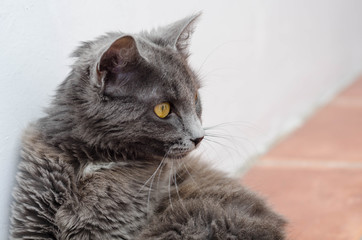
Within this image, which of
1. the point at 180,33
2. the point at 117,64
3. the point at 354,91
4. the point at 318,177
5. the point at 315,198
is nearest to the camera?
the point at 117,64

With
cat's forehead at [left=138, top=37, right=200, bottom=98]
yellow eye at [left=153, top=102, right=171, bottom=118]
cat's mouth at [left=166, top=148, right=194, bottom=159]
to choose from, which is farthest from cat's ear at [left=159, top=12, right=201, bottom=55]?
cat's mouth at [left=166, top=148, right=194, bottom=159]

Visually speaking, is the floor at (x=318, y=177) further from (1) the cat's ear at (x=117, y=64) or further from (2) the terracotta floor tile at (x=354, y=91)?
(1) the cat's ear at (x=117, y=64)

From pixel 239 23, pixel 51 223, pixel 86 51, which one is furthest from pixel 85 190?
pixel 239 23

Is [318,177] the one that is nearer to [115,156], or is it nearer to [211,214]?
[211,214]

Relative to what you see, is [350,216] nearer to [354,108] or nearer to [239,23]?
[239,23]

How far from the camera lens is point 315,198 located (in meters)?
2.31

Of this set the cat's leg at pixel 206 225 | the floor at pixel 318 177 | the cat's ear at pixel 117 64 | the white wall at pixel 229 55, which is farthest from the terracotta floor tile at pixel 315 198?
the cat's ear at pixel 117 64

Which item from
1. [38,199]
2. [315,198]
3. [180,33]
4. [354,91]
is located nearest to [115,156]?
[38,199]

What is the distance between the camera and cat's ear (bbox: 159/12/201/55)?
156 cm

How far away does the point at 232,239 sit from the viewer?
1.35 m

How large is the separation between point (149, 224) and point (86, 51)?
0.48m

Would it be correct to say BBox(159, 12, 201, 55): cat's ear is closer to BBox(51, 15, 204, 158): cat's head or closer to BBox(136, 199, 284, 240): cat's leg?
BBox(51, 15, 204, 158): cat's head

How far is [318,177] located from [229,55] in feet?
2.28

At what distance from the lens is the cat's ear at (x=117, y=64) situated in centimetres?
131
